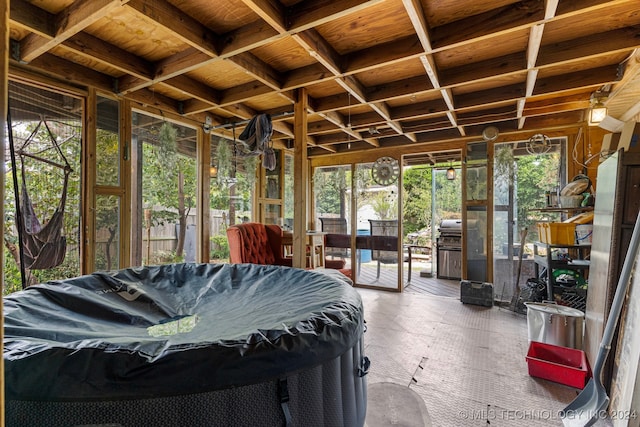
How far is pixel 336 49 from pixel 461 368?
9.36ft

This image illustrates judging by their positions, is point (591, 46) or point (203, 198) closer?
point (591, 46)

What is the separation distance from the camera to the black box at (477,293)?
159 inches

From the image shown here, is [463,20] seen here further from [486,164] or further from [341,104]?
[486,164]

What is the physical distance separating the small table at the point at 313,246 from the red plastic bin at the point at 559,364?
7.96ft

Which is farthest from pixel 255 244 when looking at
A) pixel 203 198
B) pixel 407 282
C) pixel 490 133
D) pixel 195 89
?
pixel 490 133

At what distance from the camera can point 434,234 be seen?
733 centimetres

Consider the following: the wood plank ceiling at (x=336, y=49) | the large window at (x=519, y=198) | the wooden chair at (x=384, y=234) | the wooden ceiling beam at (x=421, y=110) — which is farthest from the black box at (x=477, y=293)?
the wooden ceiling beam at (x=421, y=110)

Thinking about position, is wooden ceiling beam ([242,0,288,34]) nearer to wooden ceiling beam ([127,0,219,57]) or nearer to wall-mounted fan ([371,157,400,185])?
wooden ceiling beam ([127,0,219,57])

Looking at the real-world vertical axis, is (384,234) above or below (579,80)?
below

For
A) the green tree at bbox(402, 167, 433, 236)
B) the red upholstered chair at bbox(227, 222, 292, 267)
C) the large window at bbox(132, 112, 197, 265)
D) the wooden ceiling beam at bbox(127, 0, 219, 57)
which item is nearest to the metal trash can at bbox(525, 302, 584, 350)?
the red upholstered chair at bbox(227, 222, 292, 267)

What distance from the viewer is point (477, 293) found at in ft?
13.4

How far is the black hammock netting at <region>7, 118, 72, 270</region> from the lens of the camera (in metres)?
2.50

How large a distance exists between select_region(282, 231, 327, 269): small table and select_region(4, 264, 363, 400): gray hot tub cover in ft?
5.41

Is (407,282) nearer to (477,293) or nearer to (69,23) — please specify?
(477,293)
